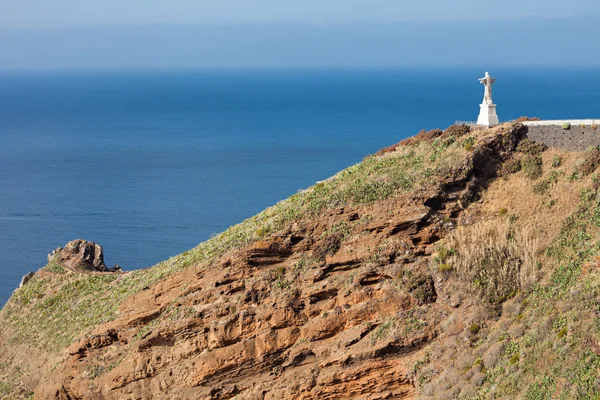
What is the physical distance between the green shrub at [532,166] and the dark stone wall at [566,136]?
3.21ft

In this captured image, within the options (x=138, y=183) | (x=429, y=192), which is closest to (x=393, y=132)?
(x=138, y=183)

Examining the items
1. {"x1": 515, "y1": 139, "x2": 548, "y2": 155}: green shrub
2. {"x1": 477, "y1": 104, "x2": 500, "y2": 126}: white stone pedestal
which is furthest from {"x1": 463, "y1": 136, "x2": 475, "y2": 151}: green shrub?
{"x1": 515, "y1": 139, "x2": 548, "y2": 155}: green shrub

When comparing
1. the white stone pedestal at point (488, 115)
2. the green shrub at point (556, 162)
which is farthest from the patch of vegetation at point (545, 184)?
the white stone pedestal at point (488, 115)

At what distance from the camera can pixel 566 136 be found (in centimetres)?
3825

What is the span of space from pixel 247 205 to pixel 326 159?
26.9 metres

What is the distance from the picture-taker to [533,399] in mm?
29641

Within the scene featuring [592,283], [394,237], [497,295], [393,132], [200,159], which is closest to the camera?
[592,283]

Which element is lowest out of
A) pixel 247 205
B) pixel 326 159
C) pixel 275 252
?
pixel 275 252

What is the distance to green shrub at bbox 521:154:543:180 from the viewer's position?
124 ft

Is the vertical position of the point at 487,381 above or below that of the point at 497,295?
below

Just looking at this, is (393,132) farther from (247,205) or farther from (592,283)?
(592,283)

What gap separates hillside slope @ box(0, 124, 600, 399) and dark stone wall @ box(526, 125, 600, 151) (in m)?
0.44

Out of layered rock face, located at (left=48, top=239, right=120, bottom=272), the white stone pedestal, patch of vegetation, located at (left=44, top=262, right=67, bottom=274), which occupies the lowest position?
patch of vegetation, located at (left=44, top=262, right=67, bottom=274)

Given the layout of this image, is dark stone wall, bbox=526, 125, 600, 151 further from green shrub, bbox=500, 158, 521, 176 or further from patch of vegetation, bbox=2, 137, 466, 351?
patch of vegetation, bbox=2, 137, 466, 351
